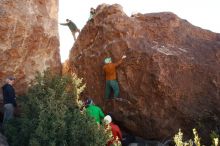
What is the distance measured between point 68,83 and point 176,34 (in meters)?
5.25

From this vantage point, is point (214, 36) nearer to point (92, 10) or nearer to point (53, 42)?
point (92, 10)

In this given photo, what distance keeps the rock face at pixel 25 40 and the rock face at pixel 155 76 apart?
169cm

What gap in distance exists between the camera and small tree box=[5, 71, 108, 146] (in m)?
12.1

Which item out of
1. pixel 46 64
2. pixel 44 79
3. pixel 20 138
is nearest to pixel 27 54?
pixel 46 64

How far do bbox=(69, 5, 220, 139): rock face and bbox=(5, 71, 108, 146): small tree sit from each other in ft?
8.97

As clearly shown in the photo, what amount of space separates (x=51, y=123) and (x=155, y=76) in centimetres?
484

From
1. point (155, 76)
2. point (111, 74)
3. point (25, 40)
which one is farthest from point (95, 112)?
point (25, 40)

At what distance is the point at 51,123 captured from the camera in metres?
12.4

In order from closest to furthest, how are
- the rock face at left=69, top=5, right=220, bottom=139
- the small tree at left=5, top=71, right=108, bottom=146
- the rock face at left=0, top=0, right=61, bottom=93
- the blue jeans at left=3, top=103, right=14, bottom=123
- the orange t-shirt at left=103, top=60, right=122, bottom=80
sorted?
the small tree at left=5, top=71, right=108, bottom=146, the blue jeans at left=3, top=103, right=14, bottom=123, the rock face at left=0, top=0, right=61, bottom=93, the rock face at left=69, top=5, right=220, bottom=139, the orange t-shirt at left=103, top=60, right=122, bottom=80

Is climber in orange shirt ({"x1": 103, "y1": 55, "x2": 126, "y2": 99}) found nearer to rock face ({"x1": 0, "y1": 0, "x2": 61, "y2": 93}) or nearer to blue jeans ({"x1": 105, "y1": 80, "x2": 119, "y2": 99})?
blue jeans ({"x1": 105, "y1": 80, "x2": 119, "y2": 99})

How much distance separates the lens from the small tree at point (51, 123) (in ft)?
39.7

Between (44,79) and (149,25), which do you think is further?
(149,25)

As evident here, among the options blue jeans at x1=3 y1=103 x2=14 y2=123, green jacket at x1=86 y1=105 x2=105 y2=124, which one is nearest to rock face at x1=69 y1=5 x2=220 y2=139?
green jacket at x1=86 y1=105 x2=105 y2=124

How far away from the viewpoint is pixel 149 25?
1739 cm
